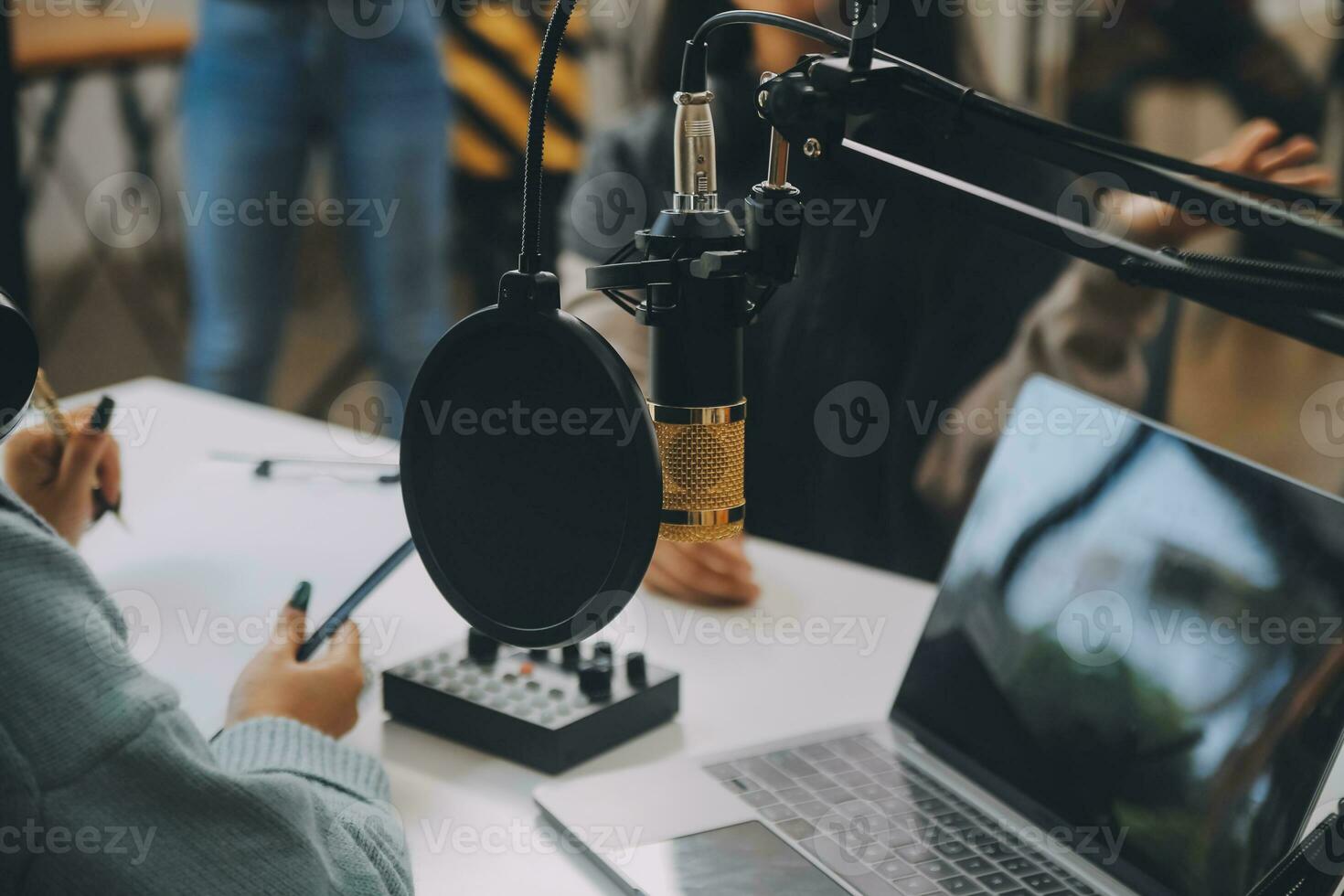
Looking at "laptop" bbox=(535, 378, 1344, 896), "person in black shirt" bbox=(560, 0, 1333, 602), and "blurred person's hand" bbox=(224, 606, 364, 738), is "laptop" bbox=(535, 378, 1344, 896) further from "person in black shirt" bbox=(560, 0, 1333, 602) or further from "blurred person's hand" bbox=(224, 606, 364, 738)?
"person in black shirt" bbox=(560, 0, 1333, 602)

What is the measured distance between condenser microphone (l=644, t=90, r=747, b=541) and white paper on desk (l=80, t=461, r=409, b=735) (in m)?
0.45

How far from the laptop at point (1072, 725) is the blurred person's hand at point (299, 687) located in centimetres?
17

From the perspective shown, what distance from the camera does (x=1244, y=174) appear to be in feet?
2.23

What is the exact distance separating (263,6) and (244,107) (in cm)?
16

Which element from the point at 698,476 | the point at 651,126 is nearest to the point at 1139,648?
the point at 698,476

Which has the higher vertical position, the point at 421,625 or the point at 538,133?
the point at 538,133

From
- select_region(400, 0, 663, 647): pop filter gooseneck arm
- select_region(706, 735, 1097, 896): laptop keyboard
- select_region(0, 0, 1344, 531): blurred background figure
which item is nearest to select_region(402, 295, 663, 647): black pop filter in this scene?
select_region(400, 0, 663, 647): pop filter gooseneck arm

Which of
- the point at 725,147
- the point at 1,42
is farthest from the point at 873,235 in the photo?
the point at 1,42

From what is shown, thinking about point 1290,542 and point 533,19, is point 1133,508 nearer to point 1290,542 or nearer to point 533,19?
point 1290,542

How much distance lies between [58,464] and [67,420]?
0.15 feet

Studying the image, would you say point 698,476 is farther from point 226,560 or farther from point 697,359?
point 226,560

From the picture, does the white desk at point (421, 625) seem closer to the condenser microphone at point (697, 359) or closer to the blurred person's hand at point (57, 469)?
the blurred person's hand at point (57, 469)

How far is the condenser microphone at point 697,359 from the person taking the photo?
0.55 m

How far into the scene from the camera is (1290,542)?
0.69 metres
